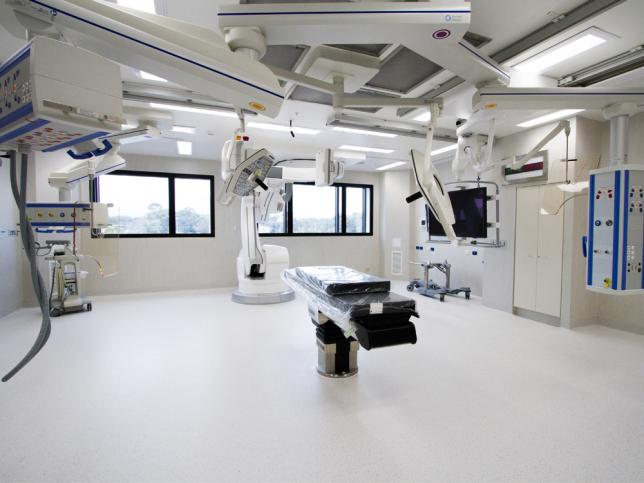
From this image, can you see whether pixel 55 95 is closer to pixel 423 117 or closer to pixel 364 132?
pixel 423 117

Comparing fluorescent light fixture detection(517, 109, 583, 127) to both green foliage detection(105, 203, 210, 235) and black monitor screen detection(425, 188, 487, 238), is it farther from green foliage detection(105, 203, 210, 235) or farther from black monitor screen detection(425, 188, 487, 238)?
green foliage detection(105, 203, 210, 235)

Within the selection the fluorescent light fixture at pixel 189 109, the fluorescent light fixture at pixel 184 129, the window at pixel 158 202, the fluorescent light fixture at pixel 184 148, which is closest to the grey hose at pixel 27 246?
the fluorescent light fixture at pixel 189 109

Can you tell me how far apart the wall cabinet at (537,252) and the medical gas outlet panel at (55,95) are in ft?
16.7

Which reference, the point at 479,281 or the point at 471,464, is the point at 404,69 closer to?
the point at 471,464

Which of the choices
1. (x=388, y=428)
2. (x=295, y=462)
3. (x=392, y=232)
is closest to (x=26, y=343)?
(x=295, y=462)

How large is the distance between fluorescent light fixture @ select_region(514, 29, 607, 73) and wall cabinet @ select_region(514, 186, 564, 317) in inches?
80.3

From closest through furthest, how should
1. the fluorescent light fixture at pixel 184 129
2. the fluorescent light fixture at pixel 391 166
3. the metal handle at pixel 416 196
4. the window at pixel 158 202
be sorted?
the metal handle at pixel 416 196 < the fluorescent light fixture at pixel 184 129 < the window at pixel 158 202 < the fluorescent light fixture at pixel 391 166

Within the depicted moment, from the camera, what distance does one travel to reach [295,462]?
193 centimetres

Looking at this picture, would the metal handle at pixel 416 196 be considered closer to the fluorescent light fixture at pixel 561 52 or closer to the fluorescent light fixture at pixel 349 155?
the fluorescent light fixture at pixel 561 52

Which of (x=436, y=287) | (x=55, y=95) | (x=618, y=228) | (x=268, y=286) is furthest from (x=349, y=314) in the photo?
(x=436, y=287)

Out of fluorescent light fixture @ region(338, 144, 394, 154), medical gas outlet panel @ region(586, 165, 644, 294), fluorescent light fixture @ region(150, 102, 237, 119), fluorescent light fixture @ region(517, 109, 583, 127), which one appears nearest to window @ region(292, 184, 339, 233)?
fluorescent light fixture @ region(338, 144, 394, 154)

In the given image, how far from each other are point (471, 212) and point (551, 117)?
1657 mm

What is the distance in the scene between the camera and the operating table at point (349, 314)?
229cm

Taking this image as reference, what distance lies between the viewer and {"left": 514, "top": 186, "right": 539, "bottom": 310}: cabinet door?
4.81m
